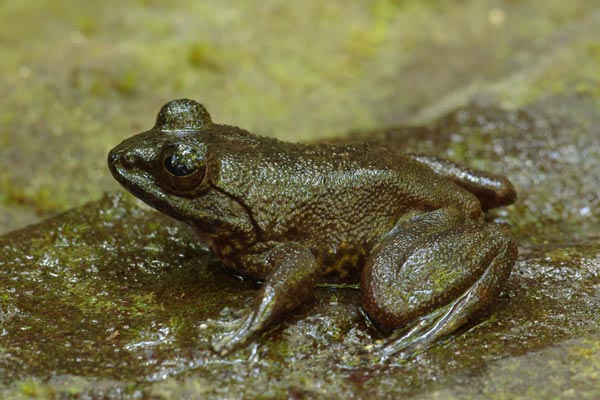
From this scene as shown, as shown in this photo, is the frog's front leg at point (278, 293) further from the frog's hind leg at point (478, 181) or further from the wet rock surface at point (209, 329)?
the frog's hind leg at point (478, 181)

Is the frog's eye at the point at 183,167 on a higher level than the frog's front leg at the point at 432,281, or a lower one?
higher

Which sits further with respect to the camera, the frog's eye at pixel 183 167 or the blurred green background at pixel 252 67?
the blurred green background at pixel 252 67

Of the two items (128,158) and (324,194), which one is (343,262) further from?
(128,158)

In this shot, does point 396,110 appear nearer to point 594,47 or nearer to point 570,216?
point 594,47

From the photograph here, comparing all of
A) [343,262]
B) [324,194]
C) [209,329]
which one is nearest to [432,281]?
[343,262]

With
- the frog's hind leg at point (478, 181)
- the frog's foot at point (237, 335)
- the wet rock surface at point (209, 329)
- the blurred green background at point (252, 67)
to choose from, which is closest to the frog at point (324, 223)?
the frog's foot at point (237, 335)

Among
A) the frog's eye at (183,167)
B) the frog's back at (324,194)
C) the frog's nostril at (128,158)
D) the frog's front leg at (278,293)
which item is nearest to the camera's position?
the frog's front leg at (278,293)

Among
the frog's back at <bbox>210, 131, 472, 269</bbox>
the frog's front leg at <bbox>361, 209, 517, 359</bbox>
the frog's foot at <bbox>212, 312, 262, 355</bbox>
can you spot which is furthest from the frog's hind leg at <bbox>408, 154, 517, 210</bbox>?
the frog's foot at <bbox>212, 312, 262, 355</bbox>
